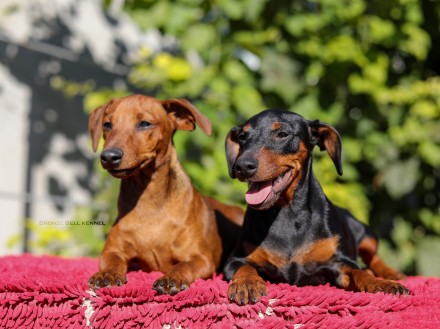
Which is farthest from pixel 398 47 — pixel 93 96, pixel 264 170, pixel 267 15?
pixel 264 170

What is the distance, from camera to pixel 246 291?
2.84 meters

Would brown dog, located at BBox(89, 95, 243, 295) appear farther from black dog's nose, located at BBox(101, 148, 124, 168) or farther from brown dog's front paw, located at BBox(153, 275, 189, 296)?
brown dog's front paw, located at BBox(153, 275, 189, 296)

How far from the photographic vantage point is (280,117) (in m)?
3.38

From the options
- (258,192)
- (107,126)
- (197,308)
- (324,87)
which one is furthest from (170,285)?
(324,87)

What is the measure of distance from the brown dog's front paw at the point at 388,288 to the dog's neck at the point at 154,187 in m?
1.27

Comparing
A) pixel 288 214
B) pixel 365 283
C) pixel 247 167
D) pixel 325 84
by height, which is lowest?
pixel 365 283

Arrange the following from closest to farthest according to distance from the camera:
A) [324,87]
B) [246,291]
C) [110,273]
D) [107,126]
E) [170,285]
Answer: [246,291] → [170,285] → [110,273] → [107,126] → [324,87]

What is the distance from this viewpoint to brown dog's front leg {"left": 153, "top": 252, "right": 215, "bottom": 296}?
2961 mm

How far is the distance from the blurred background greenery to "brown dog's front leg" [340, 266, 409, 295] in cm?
218

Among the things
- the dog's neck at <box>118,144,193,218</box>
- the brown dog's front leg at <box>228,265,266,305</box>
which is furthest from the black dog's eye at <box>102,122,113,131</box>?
the brown dog's front leg at <box>228,265,266,305</box>

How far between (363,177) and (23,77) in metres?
3.45

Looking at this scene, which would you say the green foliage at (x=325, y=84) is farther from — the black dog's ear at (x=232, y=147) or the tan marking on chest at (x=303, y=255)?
the tan marking on chest at (x=303, y=255)

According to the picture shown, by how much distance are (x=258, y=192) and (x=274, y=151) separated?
223 millimetres

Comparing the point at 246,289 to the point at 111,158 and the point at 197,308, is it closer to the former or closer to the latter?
→ the point at 197,308
